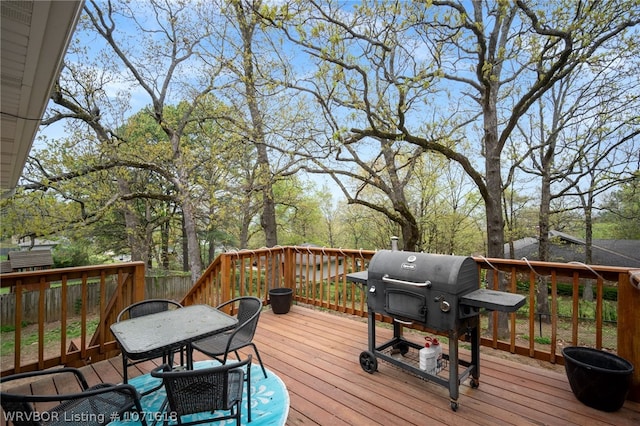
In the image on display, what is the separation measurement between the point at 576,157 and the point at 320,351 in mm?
8714

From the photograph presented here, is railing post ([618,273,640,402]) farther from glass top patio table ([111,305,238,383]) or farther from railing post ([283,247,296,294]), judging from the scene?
railing post ([283,247,296,294])

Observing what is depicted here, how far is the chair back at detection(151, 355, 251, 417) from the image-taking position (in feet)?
5.25

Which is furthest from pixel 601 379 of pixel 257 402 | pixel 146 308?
pixel 146 308

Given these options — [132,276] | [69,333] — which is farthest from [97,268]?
[69,333]

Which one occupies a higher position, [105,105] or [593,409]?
[105,105]

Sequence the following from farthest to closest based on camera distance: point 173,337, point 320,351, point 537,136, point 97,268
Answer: point 537,136 < point 320,351 < point 97,268 < point 173,337

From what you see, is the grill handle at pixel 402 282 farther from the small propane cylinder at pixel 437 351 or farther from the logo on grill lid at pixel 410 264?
the small propane cylinder at pixel 437 351

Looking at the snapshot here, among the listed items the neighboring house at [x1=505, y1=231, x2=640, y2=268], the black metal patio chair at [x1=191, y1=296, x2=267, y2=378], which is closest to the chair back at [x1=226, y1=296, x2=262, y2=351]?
the black metal patio chair at [x1=191, y1=296, x2=267, y2=378]

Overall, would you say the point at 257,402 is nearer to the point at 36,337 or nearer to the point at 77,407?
the point at 77,407

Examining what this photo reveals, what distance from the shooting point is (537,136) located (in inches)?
391

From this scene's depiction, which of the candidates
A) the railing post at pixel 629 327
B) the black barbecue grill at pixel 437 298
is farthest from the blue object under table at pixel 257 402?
the railing post at pixel 629 327

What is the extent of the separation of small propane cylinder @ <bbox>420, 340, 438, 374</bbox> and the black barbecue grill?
0.08 m

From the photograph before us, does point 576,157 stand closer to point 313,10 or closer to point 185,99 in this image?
point 313,10

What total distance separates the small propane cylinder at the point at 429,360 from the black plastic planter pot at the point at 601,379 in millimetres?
981
